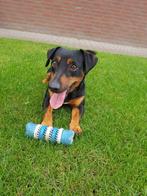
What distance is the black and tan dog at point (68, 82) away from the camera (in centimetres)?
350

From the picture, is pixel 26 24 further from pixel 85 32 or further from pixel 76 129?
pixel 76 129

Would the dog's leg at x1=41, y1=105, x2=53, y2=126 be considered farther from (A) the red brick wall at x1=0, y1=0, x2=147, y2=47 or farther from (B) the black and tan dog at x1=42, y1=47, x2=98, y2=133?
(A) the red brick wall at x1=0, y1=0, x2=147, y2=47

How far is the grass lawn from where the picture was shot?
2.72m

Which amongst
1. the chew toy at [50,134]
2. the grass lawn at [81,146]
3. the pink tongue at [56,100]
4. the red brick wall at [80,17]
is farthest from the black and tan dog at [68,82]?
the red brick wall at [80,17]

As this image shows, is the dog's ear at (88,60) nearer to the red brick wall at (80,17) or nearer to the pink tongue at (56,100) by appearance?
the pink tongue at (56,100)

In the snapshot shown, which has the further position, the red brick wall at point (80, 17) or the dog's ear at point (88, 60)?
the red brick wall at point (80, 17)

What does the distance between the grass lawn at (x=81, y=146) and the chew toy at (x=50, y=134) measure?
59 millimetres

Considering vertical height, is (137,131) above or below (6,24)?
below

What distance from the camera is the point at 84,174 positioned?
2867 millimetres

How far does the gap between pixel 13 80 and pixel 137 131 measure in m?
2.07

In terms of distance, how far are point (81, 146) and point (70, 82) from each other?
0.75 metres

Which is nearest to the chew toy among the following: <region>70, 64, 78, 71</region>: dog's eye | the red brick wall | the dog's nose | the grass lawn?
the grass lawn

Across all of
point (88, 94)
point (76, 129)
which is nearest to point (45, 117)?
point (76, 129)

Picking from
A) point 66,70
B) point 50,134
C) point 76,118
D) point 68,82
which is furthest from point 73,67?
point 50,134
